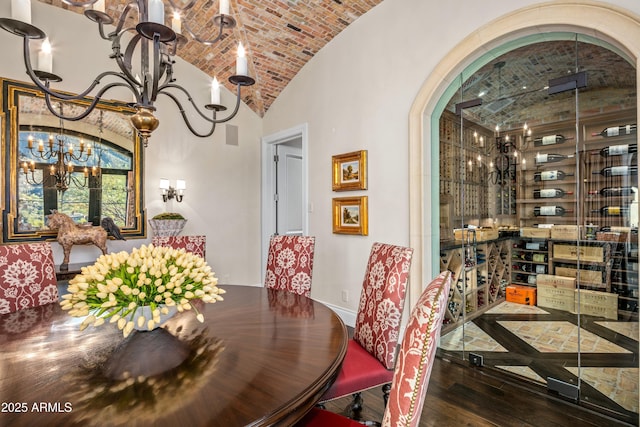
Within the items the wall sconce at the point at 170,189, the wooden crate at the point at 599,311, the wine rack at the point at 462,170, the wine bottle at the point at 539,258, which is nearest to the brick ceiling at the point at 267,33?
the wall sconce at the point at 170,189

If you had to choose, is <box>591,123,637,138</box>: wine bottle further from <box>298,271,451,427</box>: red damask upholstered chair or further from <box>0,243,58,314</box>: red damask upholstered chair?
<box>0,243,58,314</box>: red damask upholstered chair

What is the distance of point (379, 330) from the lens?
1.62 metres

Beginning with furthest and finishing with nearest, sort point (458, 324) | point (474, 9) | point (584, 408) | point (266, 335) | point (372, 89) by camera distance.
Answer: point (372, 89) → point (458, 324) → point (474, 9) → point (584, 408) → point (266, 335)

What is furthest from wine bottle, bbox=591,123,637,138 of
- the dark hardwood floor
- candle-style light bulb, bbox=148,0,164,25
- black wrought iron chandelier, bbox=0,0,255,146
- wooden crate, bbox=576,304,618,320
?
candle-style light bulb, bbox=148,0,164,25

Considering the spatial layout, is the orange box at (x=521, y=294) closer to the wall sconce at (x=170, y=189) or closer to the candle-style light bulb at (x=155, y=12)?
the candle-style light bulb at (x=155, y=12)

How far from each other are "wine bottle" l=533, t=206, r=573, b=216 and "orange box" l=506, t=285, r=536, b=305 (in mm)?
611

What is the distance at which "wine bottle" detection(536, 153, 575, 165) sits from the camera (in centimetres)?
225

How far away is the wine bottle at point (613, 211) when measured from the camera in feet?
6.47

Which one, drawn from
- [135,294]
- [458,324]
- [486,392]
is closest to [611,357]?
[486,392]

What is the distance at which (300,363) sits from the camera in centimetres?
106

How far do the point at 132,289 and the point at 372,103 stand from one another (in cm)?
278

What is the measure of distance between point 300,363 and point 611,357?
7.42 ft

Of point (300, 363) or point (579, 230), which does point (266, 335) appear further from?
point (579, 230)

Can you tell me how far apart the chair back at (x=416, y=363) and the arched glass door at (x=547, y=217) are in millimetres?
1928
